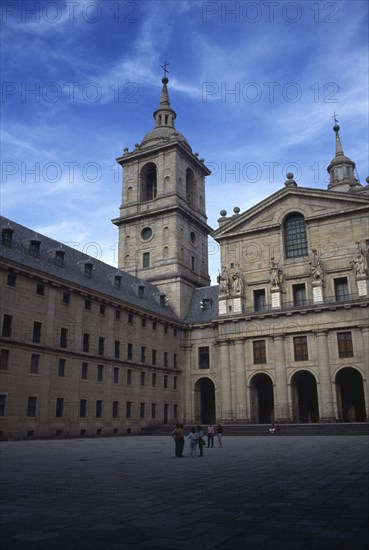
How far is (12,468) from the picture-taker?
57.1ft

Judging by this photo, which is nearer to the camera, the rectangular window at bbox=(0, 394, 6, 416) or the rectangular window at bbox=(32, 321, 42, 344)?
the rectangular window at bbox=(0, 394, 6, 416)

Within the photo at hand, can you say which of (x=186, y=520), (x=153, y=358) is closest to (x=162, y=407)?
(x=153, y=358)

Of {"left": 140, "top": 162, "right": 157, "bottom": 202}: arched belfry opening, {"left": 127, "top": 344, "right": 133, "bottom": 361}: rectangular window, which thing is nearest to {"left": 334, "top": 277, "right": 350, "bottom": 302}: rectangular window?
{"left": 127, "top": 344, "right": 133, "bottom": 361}: rectangular window

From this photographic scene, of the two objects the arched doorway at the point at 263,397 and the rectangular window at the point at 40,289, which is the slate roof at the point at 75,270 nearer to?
the rectangular window at the point at 40,289

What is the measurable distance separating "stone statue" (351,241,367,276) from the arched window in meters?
6.11

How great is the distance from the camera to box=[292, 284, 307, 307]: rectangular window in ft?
177

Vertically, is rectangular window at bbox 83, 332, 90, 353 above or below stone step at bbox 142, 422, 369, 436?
above

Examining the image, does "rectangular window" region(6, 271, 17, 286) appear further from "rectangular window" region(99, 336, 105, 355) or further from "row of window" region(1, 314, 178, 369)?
"rectangular window" region(99, 336, 105, 355)

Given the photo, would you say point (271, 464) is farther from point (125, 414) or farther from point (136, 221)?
point (136, 221)

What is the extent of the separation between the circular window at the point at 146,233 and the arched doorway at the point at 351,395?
1259 inches

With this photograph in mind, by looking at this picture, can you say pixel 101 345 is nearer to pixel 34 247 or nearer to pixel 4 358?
pixel 34 247

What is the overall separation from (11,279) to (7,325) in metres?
3.64

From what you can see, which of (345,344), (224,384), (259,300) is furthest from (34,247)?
(345,344)

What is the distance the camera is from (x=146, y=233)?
7019cm
